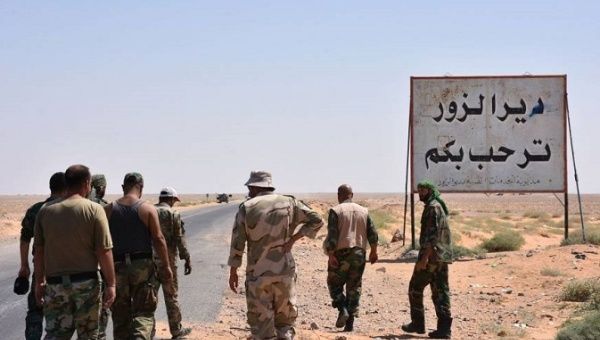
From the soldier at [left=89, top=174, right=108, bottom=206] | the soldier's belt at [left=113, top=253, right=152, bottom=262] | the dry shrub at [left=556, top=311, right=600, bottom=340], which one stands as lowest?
the dry shrub at [left=556, top=311, right=600, bottom=340]

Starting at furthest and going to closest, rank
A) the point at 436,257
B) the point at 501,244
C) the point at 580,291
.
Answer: the point at 501,244, the point at 580,291, the point at 436,257

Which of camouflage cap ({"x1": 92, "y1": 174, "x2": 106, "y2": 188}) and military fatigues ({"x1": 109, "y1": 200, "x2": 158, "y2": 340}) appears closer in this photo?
military fatigues ({"x1": 109, "y1": 200, "x2": 158, "y2": 340})

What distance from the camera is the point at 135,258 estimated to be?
21.6 ft

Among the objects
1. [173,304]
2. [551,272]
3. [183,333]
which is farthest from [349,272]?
[551,272]

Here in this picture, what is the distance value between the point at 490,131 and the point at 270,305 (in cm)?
1555

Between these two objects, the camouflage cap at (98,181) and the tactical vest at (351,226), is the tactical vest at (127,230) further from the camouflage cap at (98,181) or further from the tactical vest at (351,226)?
the tactical vest at (351,226)

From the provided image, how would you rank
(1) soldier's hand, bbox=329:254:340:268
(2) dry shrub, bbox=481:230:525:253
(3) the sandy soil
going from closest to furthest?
(1) soldier's hand, bbox=329:254:340:268, (3) the sandy soil, (2) dry shrub, bbox=481:230:525:253

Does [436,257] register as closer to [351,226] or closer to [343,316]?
[351,226]

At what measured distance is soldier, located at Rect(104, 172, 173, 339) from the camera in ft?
21.5

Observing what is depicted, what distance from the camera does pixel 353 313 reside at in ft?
30.8

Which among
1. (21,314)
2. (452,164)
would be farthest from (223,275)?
(452,164)

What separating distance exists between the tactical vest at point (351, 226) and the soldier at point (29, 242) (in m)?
3.54

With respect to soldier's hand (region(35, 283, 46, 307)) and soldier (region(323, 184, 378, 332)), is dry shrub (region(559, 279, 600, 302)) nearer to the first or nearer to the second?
soldier (region(323, 184, 378, 332))

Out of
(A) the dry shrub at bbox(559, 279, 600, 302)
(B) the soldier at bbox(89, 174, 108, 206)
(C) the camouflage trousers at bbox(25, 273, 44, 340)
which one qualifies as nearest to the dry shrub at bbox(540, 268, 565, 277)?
(A) the dry shrub at bbox(559, 279, 600, 302)
